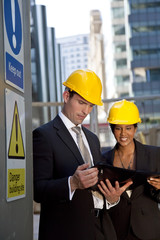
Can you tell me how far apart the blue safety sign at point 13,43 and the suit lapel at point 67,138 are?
2.52ft

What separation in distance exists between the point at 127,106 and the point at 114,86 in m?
77.5

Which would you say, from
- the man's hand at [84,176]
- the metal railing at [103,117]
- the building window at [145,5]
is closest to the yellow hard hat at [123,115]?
the man's hand at [84,176]

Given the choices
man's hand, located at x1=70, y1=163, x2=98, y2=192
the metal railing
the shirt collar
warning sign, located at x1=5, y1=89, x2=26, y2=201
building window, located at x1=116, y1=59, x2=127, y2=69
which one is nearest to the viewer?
warning sign, located at x1=5, y1=89, x2=26, y2=201

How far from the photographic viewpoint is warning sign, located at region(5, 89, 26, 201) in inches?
75.4

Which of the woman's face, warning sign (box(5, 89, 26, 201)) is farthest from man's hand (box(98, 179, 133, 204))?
the woman's face

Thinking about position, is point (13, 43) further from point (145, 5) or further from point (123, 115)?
point (145, 5)

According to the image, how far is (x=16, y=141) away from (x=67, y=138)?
2.94 ft

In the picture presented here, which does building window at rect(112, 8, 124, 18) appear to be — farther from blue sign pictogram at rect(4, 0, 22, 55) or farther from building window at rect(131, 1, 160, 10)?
blue sign pictogram at rect(4, 0, 22, 55)

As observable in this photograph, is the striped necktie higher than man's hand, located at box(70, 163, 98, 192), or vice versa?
the striped necktie

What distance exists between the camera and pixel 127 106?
4227 millimetres

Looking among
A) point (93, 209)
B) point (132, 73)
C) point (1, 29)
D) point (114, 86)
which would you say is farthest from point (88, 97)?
point (114, 86)

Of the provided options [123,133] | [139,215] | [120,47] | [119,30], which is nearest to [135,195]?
[139,215]

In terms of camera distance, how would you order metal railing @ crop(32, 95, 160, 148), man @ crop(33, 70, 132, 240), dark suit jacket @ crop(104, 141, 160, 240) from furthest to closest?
1. metal railing @ crop(32, 95, 160, 148)
2. dark suit jacket @ crop(104, 141, 160, 240)
3. man @ crop(33, 70, 132, 240)

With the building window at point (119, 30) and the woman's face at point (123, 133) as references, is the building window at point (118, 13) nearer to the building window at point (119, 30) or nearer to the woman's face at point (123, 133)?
the building window at point (119, 30)
